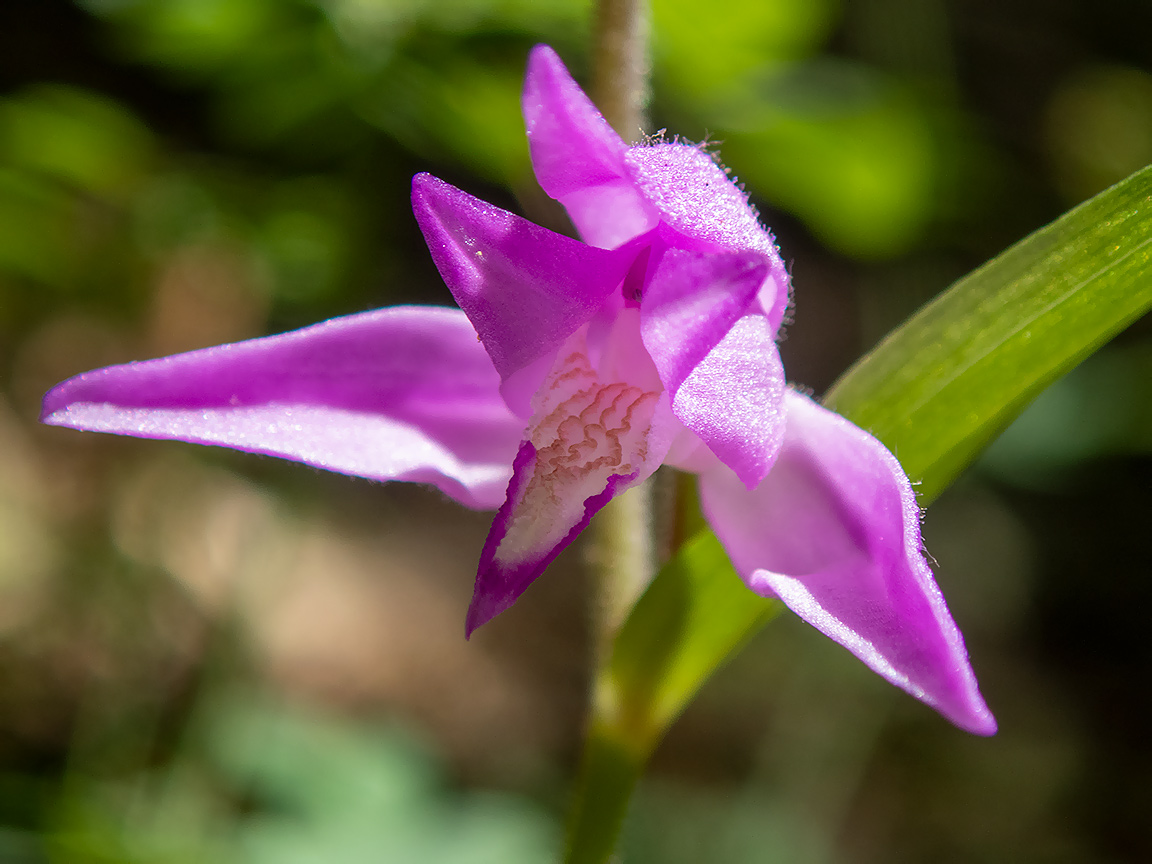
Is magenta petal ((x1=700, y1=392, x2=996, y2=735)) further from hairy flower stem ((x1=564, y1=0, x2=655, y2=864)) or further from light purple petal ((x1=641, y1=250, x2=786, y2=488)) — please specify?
hairy flower stem ((x1=564, y1=0, x2=655, y2=864))

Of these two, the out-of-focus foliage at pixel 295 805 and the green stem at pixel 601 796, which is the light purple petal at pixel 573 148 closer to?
the green stem at pixel 601 796

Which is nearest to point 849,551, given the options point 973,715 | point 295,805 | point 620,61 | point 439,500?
point 973,715

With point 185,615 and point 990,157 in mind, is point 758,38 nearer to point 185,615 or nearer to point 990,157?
point 990,157

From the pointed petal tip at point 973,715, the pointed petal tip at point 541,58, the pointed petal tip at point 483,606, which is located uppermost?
the pointed petal tip at point 541,58

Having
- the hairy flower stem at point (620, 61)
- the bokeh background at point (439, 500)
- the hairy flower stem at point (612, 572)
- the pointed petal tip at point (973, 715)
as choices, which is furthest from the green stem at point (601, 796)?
the bokeh background at point (439, 500)

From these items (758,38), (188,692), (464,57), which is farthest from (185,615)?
(758,38)
